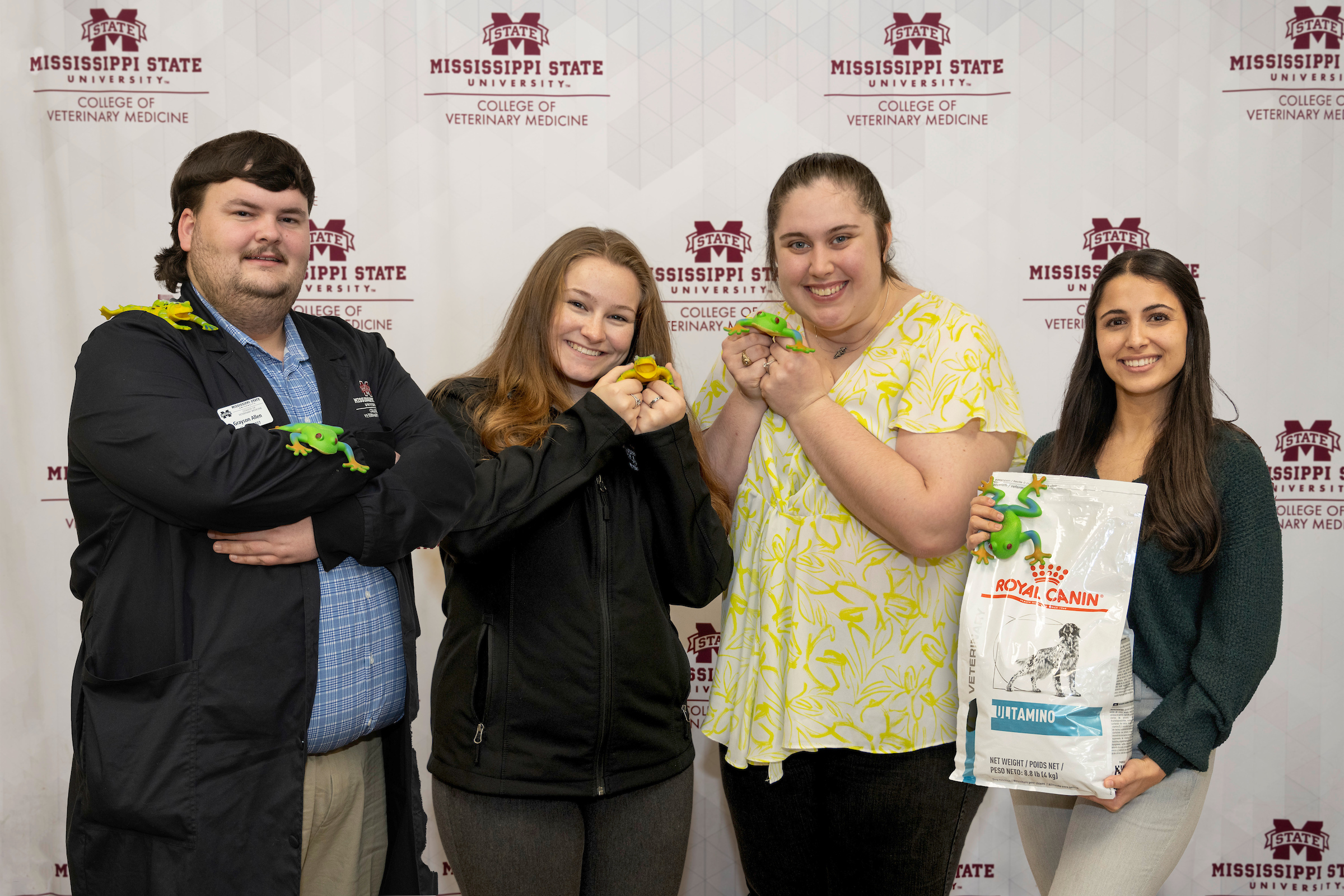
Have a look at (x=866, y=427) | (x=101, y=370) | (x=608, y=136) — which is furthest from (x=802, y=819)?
(x=608, y=136)

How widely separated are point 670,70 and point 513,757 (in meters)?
2.09

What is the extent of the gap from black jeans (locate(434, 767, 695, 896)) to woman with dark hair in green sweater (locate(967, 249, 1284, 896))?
73 centimetres

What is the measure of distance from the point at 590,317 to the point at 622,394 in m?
0.22

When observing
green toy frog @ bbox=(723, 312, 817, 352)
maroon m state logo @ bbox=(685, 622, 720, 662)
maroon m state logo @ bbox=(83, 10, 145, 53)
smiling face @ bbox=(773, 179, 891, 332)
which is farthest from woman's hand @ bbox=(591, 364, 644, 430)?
maroon m state logo @ bbox=(83, 10, 145, 53)

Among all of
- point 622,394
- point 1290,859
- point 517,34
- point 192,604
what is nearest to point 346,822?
point 192,604

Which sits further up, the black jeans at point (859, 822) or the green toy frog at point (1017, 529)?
the green toy frog at point (1017, 529)

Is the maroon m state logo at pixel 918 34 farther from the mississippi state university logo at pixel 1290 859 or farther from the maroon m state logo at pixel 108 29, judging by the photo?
the mississippi state university logo at pixel 1290 859

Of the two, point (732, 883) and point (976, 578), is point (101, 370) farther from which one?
point (732, 883)

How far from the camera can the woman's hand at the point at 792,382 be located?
174 centimetres

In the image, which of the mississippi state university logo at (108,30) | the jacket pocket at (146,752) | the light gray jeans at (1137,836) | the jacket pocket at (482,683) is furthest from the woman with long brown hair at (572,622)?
the mississippi state university logo at (108,30)

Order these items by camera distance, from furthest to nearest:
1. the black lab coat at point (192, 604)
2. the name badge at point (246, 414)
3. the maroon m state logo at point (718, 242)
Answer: the maroon m state logo at point (718, 242)
the name badge at point (246, 414)
the black lab coat at point (192, 604)

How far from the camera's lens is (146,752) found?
4.66ft

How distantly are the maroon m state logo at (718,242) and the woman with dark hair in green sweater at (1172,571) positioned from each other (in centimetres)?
128

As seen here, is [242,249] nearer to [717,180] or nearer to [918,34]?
[717,180]
